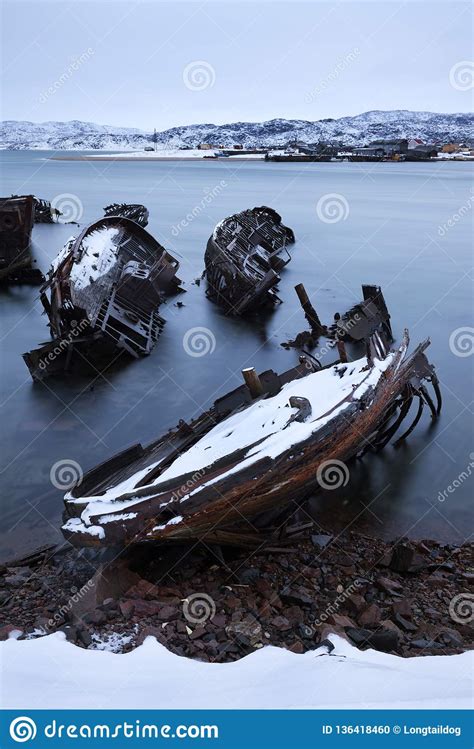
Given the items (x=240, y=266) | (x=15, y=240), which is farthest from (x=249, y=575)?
(x=15, y=240)

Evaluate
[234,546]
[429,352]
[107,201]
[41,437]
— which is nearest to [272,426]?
[234,546]

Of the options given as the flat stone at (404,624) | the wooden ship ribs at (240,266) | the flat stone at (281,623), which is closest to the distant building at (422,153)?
the wooden ship ribs at (240,266)

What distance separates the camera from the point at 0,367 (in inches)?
758

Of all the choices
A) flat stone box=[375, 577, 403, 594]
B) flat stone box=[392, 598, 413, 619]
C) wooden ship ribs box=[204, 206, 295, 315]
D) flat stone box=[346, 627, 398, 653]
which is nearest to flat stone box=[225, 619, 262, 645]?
flat stone box=[346, 627, 398, 653]

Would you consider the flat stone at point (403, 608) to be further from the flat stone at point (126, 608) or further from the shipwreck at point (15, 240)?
the shipwreck at point (15, 240)

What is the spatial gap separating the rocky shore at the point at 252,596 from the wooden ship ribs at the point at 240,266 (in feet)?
50.5

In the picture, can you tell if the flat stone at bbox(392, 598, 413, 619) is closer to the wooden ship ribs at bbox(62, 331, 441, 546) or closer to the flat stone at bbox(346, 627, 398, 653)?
the flat stone at bbox(346, 627, 398, 653)

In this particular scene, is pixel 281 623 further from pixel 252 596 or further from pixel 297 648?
pixel 252 596

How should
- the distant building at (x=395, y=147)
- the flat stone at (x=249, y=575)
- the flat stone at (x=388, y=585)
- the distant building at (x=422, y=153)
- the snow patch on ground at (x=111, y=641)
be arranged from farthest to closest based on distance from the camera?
the distant building at (x=395, y=147), the distant building at (x=422, y=153), the flat stone at (x=388, y=585), the flat stone at (x=249, y=575), the snow patch on ground at (x=111, y=641)

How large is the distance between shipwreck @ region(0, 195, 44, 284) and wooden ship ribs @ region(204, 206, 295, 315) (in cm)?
1024

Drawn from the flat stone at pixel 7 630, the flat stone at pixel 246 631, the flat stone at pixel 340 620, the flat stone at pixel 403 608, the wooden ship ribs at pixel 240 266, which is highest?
the wooden ship ribs at pixel 240 266

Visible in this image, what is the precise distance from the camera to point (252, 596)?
26.6 ft

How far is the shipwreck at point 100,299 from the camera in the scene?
59.2 feet
